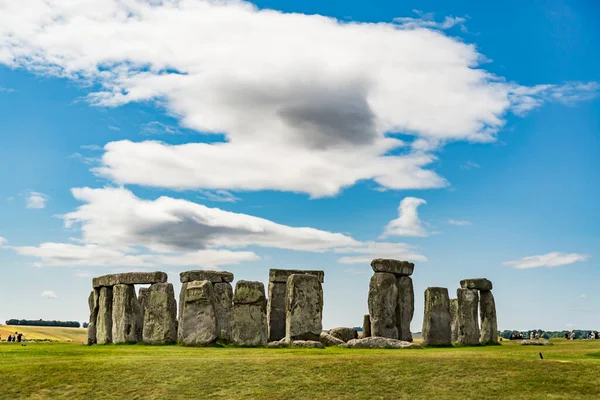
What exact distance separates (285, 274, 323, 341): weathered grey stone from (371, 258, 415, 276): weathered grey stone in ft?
9.82

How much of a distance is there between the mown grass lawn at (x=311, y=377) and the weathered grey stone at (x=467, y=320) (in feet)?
31.8

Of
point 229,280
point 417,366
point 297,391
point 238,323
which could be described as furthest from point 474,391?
point 229,280

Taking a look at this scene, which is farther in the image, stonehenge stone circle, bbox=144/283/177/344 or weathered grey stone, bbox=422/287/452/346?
weathered grey stone, bbox=422/287/452/346

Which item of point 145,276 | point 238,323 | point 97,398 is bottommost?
point 97,398

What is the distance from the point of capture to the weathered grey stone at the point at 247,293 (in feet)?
85.4

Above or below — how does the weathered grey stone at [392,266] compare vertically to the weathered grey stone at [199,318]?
above

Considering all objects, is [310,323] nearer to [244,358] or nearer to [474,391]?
[244,358]

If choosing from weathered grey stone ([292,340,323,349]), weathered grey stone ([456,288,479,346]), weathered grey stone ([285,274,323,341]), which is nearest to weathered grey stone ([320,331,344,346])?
weathered grey stone ([285,274,323,341])

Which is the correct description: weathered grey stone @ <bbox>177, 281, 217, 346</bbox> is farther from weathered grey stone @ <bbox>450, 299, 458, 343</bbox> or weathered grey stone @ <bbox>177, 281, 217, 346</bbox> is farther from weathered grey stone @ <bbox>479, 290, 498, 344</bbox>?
weathered grey stone @ <bbox>479, 290, 498, 344</bbox>

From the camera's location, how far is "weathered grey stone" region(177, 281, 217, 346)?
26.2 m

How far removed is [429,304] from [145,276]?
12026 mm

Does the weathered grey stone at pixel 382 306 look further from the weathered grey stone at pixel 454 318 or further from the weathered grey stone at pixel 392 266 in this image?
the weathered grey stone at pixel 454 318

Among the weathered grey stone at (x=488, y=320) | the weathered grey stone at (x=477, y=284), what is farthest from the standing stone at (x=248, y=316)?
the weathered grey stone at (x=488, y=320)

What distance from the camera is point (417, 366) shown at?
1916 cm
